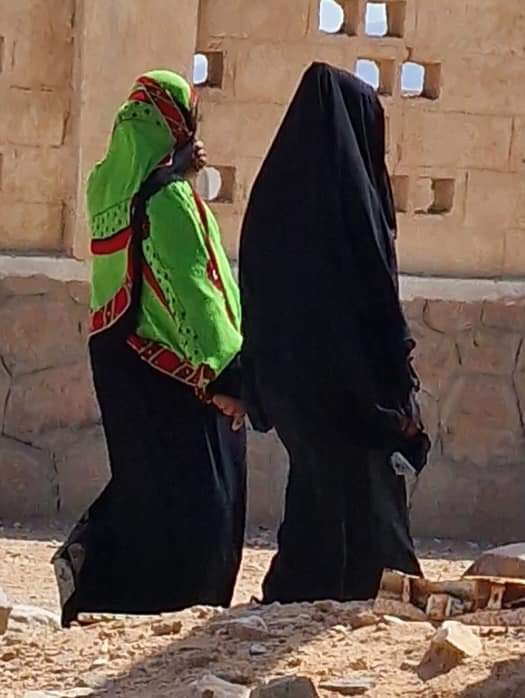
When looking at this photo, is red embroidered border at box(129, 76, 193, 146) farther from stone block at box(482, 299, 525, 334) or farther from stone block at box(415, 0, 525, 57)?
stone block at box(482, 299, 525, 334)

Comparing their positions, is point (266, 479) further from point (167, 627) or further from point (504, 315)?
point (167, 627)

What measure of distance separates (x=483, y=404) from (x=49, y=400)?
1.46 metres

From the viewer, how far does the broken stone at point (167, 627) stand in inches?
145

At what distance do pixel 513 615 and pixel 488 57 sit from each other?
325 centimetres

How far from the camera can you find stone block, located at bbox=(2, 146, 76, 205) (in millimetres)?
6066

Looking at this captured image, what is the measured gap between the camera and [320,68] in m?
4.14

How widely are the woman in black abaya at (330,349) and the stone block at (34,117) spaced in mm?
2064

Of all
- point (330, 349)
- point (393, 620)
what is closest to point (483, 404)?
point (330, 349)

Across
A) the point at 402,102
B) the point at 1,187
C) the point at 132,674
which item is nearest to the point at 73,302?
the point at 1,187

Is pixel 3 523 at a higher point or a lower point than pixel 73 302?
lower

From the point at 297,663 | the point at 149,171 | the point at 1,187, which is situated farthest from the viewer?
the point at 1,187

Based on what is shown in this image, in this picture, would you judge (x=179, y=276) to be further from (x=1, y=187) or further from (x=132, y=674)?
(x=1, y=187)

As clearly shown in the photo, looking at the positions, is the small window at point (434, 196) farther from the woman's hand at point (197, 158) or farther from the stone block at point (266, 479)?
the woman's hand at point (197, 158)

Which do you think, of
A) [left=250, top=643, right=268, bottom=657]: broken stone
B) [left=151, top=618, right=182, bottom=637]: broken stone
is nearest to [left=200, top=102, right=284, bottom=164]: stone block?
[left=151, top=618, right=182, bottom=637]: broken stone
